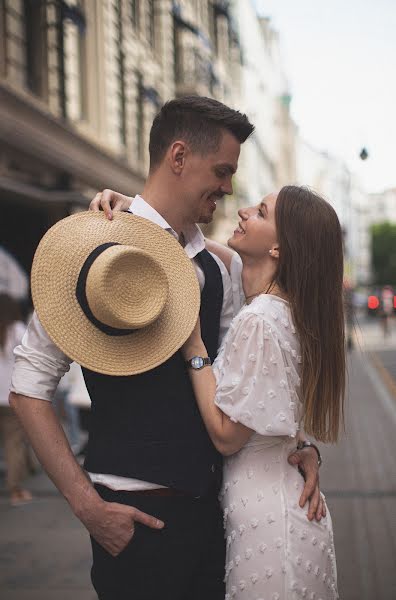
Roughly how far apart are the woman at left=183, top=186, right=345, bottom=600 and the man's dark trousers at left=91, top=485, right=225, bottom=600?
11cm

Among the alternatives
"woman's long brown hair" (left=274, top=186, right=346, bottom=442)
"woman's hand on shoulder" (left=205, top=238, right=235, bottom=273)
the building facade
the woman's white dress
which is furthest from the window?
the woman's white dress

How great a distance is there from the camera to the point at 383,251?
126750 mm

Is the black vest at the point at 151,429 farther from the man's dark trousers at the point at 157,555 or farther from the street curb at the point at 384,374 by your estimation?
the street curb at the point at 384,374

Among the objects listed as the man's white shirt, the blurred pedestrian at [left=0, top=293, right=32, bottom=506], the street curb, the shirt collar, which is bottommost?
the street curb

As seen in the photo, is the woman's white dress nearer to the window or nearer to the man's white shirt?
the man's white shirt

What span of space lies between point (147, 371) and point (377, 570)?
12.8 feet

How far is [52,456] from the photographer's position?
1.99m

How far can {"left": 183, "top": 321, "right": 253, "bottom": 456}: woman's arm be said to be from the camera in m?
2.12

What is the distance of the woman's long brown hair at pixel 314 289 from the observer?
2.26m

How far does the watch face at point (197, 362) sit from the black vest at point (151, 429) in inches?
1.5

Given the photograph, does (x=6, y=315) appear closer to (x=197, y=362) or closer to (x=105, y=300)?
(x=197, y=362)

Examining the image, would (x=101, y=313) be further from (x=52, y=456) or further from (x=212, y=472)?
(x=212, y=472)

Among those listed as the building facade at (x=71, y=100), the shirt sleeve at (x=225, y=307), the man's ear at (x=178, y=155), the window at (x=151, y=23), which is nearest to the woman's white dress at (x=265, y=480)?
the shirt sleeve at (x=225, y=307)

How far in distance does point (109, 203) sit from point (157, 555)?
0.97 meters
